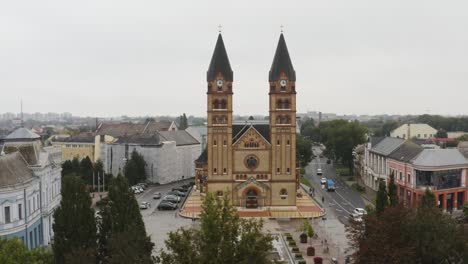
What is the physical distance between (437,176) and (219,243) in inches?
1925

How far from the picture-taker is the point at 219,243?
82.1ft

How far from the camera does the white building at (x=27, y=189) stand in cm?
3978

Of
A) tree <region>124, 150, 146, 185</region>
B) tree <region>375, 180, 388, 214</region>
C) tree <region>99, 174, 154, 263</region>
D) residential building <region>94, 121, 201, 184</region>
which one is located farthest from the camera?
residential building <region>94, 121, 201, 184</region>

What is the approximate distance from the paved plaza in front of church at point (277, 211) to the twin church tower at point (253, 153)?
3.14ft

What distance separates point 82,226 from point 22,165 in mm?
13389

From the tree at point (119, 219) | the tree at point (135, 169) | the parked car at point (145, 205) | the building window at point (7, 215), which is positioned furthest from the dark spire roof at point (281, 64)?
the building window at point (7, 215)

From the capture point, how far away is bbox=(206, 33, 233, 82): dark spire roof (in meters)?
67.8

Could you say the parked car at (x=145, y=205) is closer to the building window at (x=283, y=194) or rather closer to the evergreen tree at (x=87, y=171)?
the evergreen tree at (x=87, y=171)

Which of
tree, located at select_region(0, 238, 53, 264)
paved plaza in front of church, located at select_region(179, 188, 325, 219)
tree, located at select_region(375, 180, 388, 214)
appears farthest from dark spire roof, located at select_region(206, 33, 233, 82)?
tree, located at select_region(0, 238, 53, 264)

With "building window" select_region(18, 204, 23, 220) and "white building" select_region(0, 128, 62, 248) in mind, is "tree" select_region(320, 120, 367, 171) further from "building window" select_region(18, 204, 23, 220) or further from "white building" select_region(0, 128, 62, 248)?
"building window" select_region(18, 204, 23, 220)

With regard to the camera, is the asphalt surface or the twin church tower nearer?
the asphalt surface

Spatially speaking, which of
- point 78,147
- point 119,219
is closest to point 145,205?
point 119,219

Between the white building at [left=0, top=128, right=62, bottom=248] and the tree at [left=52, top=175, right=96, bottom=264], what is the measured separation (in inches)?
285

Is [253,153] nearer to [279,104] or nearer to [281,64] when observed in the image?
[279,104]
